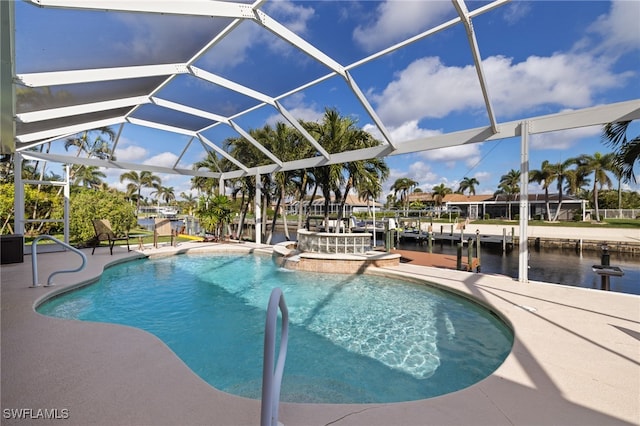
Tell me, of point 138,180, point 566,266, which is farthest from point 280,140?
point 138,180

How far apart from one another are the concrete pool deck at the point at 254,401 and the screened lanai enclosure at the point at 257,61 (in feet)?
8.33

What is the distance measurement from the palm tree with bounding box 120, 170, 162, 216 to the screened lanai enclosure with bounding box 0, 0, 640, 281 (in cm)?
4140

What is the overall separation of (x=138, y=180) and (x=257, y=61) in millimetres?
49041

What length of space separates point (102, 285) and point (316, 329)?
20.4 ft

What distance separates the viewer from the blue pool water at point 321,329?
3.64 meters

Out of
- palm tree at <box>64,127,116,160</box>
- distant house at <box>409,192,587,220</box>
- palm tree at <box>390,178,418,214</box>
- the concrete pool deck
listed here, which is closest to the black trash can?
the concrete pool deck

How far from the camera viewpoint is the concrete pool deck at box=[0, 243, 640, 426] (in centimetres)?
225

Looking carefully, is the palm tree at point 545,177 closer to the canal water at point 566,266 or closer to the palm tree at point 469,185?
the palm tree at point 469,185

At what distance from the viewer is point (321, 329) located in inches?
212

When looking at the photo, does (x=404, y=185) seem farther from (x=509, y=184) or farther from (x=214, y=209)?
(x=214, y=209)

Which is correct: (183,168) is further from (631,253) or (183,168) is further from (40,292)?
(631,253)

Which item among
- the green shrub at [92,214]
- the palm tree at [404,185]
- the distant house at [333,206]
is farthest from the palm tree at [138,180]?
the palm tree at [404,185]

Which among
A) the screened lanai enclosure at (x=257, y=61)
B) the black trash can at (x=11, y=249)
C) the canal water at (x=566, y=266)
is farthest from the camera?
the canal water at (x=566, y=266)

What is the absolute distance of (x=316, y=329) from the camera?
17.7ft
